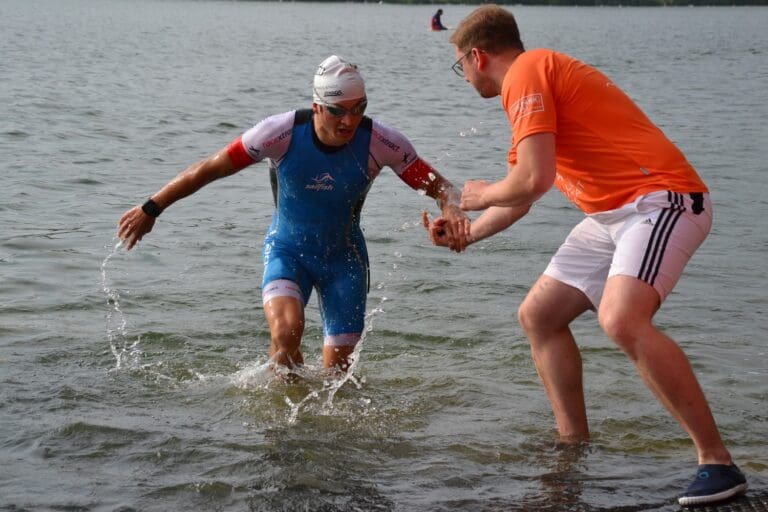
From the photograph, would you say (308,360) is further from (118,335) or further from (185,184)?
(185,184)

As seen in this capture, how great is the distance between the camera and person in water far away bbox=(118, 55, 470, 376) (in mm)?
6801

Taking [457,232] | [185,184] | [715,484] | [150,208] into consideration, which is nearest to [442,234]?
[457,232]

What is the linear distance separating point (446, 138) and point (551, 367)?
1615 centimetres

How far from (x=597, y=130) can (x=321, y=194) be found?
2.22 metres

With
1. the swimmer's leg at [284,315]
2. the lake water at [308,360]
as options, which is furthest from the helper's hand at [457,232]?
the lake water at [308,360]

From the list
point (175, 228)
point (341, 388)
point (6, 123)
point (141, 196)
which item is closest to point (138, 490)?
point (341, 388)

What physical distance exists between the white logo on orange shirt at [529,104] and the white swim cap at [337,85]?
68.8 inches

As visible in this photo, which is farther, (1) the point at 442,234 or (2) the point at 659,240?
(1) the point at 442,234

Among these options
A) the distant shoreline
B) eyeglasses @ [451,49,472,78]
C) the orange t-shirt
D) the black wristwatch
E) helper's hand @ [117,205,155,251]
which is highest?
the distant shoreline

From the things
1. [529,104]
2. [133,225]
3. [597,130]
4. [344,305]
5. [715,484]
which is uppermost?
[529,104]

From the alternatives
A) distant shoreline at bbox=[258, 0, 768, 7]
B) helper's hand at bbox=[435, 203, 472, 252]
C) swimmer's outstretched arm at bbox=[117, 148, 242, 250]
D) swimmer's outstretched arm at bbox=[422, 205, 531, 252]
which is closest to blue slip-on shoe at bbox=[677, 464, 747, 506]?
swimmer's outstretched arm at bbox=[422, 205, 531, 252]

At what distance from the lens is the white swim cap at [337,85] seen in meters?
6.73

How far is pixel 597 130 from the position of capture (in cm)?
539

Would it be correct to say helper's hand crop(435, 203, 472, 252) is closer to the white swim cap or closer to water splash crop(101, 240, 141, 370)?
the white swim cap
